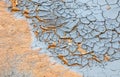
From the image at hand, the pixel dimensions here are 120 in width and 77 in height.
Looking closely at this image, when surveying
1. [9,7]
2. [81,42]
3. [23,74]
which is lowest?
[23,74]

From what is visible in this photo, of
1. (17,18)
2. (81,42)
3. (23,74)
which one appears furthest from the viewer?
(17,18)

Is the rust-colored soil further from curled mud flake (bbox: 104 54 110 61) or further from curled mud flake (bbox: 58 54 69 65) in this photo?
curled mud flake (bbox: 104 54 110 61)

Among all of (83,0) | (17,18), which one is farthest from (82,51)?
(17,18)

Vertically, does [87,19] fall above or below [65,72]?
above

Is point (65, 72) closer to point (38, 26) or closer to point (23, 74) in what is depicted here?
point (23, 74)

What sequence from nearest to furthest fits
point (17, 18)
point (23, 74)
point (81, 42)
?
1. point (23, 74)
2. point (81, 42)
3. point (17, 18)

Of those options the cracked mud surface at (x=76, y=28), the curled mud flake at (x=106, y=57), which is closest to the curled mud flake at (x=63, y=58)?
the cracked mud surface at (x=76, y=28)

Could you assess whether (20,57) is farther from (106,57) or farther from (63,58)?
(106,57)
